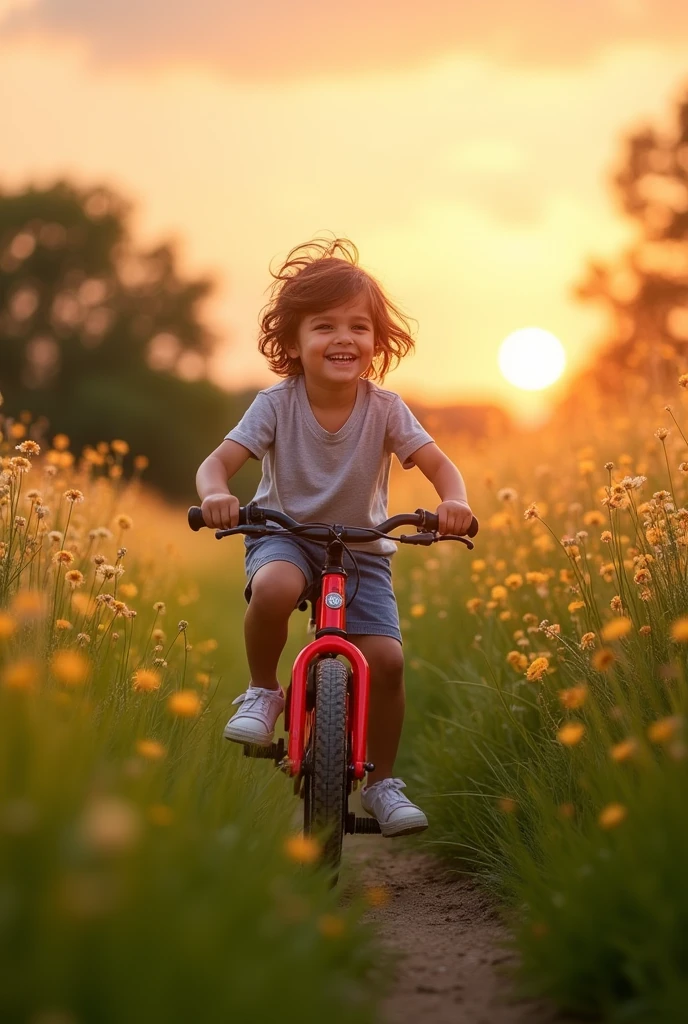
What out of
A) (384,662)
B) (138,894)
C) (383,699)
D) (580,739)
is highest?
(384,662)

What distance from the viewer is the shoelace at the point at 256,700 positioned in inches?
142

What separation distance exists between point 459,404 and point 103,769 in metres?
15.6

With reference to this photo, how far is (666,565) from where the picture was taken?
3.51m

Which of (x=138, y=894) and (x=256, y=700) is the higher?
(x=256, y=700)

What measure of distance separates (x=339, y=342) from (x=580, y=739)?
5.30ft

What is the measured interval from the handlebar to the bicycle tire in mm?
468

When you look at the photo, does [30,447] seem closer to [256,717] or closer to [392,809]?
[256,717]

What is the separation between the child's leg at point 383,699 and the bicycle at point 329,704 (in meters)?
0.22

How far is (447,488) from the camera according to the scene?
12.8ft

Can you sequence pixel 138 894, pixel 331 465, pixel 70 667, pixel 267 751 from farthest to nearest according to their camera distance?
pixel 331 465, pixel 267 751, pixel 70 667, pixel 138 894

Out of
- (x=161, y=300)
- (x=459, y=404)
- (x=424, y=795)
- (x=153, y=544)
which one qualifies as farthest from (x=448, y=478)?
(x=161, y=300)

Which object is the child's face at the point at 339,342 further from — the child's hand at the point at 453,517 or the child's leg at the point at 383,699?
the child's leg at the point at 383,699

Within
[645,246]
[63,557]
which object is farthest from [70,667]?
[645,246]

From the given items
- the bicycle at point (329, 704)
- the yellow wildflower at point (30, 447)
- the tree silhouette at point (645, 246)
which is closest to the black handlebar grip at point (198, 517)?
the bicycle at point (329, 704)
